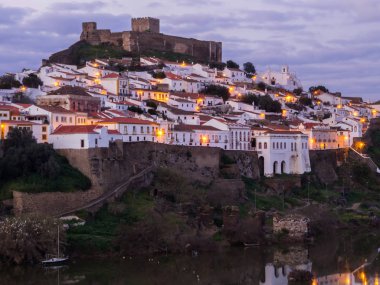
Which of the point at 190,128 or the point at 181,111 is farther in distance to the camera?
the point at 181,111

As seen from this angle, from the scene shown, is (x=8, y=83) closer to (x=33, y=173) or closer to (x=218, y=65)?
(x=33, y=173)

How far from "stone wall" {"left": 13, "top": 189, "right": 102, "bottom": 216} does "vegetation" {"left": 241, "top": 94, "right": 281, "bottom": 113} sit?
31945 millimetres

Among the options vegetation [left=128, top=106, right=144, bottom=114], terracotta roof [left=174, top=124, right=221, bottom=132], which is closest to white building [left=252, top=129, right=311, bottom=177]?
terracotta roof [left=174, top=124, right=221, bottom=132]

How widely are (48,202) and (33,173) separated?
81.3 inches

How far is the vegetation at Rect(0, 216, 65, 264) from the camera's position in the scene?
39500 millimetres

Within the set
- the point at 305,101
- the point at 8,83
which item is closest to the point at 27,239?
the point at 8,83

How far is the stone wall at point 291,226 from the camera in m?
48.3

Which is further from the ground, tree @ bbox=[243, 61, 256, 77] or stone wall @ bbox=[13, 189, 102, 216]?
tree @ bbox=[243, 61, 256, 77]

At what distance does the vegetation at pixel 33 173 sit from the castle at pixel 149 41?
47465mm

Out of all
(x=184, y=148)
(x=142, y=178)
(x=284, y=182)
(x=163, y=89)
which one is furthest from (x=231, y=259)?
(x=163, y=89)

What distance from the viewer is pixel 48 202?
44500 millimetres

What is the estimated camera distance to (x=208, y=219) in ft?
155

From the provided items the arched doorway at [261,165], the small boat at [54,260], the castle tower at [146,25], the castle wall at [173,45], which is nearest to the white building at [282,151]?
the arched doorway at [261,165]

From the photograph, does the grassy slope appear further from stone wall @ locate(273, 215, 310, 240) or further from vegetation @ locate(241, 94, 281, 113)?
vegetation @ locate(241, 94, 281, 113)
